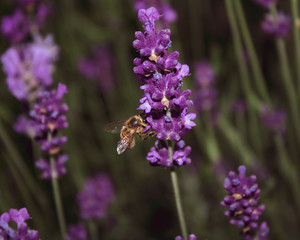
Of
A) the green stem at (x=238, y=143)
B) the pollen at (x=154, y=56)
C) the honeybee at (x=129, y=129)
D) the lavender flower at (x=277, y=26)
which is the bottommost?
the green stem at (x=238, y=143)

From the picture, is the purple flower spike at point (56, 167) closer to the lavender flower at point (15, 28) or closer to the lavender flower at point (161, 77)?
the lavender flower at point (161, 77)

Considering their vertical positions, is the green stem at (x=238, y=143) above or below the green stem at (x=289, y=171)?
above

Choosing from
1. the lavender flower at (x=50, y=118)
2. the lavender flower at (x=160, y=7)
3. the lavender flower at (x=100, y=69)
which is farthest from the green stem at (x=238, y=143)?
the lavender flower at (x=50, y=118)

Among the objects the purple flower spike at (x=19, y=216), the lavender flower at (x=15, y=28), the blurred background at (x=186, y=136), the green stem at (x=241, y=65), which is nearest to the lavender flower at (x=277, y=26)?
the blurred background at (x=186, y=136)

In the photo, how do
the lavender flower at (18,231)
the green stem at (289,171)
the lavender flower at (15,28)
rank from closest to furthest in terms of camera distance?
the lavender flower at (18,231), the green stem at (289,171), the lavender flower at (15,28)

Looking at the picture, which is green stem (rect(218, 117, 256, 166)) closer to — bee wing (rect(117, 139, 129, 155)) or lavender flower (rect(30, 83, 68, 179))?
bee wing (rect(117, 139, 129, 155))

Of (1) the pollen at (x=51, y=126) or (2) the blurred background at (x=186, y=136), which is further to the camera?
(2) the blurred background at (x=186, y=136)

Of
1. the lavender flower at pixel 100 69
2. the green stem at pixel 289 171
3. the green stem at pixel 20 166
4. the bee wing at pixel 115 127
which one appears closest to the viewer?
the bee wing at pixel 115 127

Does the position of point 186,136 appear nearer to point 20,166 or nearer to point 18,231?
point 20,166
